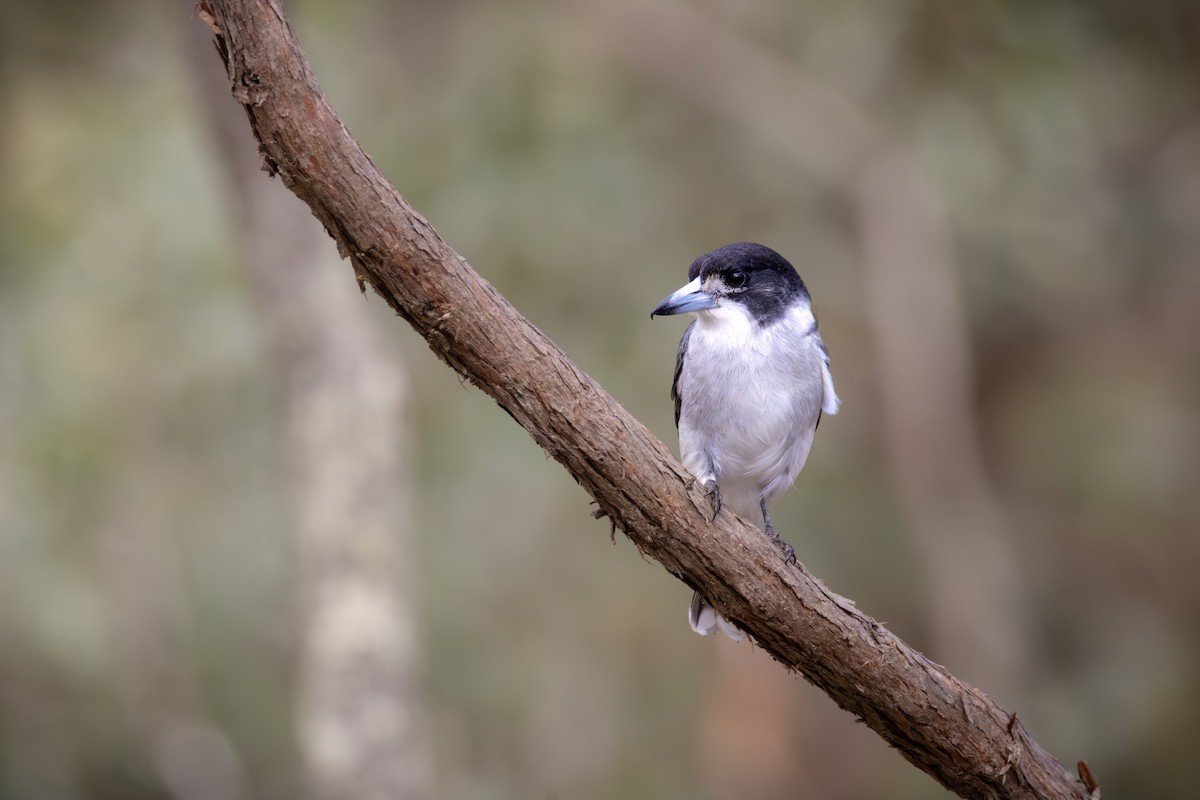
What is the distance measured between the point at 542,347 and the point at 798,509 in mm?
4725

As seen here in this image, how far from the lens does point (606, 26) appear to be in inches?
276

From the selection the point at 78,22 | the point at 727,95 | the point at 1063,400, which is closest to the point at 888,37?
the point at 727,95

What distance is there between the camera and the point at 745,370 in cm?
316

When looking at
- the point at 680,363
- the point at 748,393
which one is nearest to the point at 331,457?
the point at 680,363

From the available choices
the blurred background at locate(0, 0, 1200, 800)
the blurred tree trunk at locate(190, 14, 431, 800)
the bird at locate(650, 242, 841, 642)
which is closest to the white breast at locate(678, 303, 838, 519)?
the bird at locate(650, 242, 841, 642)

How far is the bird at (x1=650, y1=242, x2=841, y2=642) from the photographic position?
3162 mm

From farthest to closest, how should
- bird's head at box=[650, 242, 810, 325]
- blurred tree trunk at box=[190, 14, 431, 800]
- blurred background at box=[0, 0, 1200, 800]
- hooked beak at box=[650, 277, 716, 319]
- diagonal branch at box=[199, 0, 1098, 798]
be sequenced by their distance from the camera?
blurred background at box=[0, 0, 1200, 800], blurred tree trunk at box=[190, 14, 431, 800], bird's head at box=[650, 242, 810, 325], hooked beak at box=[650, 277, 716, 319], diagonal branch at box=[199, 0, 1098, 798]

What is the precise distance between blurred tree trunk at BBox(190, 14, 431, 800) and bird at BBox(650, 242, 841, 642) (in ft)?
7.39

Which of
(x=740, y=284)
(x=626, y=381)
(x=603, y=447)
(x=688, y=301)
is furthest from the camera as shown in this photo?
(x=626, y=381)

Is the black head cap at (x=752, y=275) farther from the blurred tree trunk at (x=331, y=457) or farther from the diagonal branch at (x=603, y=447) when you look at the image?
the blurred tree trunk at (x=331, y=457)

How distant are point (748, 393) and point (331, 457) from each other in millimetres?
2630

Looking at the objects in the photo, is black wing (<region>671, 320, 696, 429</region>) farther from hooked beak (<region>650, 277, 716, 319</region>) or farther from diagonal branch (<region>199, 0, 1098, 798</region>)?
diagonal branch (<region>199, 0, 1098, 798</region>)

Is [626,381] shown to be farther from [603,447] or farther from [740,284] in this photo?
[603,447]

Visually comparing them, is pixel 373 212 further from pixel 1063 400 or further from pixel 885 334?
pixel 1063 400
